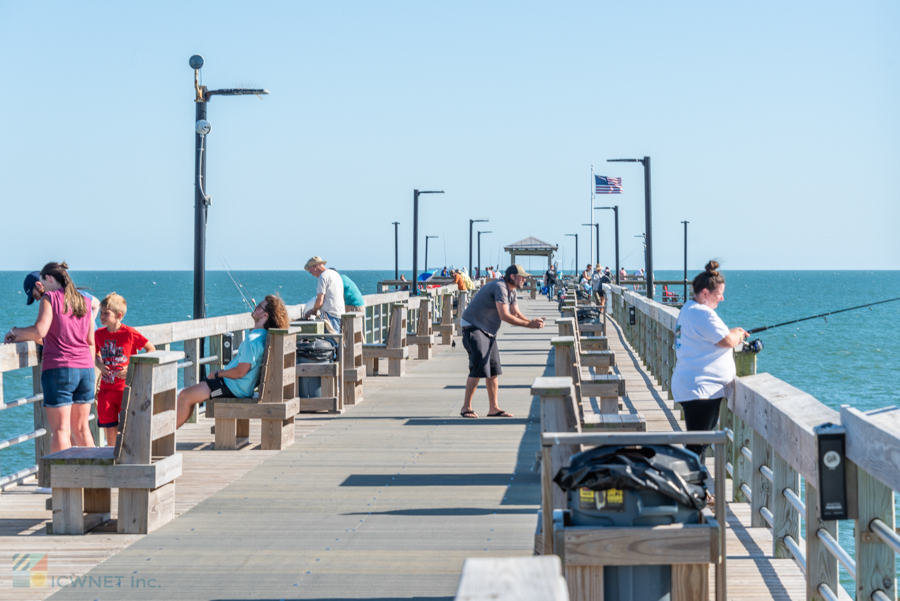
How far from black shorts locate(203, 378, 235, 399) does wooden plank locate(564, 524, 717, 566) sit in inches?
223

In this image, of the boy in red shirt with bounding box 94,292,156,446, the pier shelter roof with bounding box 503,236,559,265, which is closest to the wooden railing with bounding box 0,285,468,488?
the boy in red shirt with bounding box 94,292,156,446

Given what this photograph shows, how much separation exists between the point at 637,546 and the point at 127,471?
139 inches

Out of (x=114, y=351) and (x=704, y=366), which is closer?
(x=704, y=366)

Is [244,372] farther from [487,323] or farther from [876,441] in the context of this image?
[876,441]

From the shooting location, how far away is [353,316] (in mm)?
12109

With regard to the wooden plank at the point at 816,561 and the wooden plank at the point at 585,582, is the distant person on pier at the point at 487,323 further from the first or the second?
the wooden plank at the point at 585,582

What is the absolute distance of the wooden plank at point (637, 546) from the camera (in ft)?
11.8

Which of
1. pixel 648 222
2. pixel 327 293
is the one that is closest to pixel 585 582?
pixel 327 293

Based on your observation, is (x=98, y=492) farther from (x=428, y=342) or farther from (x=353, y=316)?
(x=428, y=342)

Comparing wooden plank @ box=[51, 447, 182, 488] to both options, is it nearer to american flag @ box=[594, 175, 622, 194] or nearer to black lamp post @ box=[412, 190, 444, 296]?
black lamp post @ box=[412, 190, 444, 296]

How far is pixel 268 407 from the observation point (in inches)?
345

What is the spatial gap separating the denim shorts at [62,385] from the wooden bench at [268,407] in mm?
1709

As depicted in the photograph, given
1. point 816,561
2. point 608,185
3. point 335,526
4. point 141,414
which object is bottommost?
point 335,526

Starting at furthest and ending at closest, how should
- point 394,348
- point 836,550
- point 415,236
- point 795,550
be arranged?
point 415,236
point 394,348
point 795,550
point 836,550
